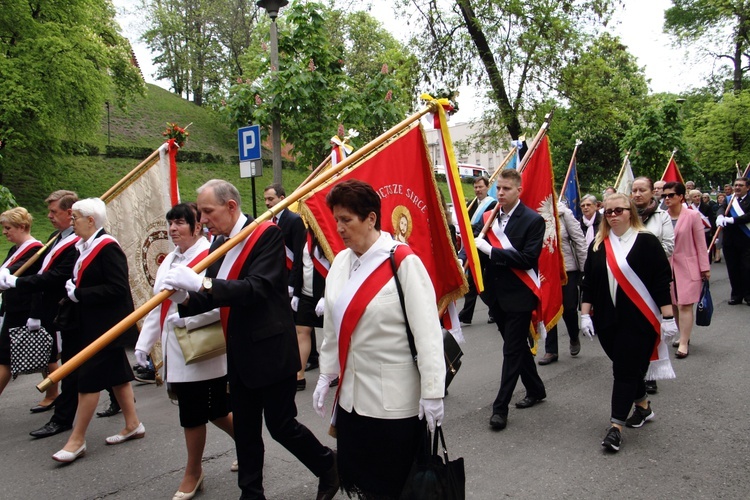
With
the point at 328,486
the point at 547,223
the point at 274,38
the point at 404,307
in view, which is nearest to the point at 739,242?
the point at 547,223

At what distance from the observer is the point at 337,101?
10852mm

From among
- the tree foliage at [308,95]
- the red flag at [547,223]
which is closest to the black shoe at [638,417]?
the red flag at [547,223]

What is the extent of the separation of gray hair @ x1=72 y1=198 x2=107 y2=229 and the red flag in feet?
12.1

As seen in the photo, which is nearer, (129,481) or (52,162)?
(129,481)

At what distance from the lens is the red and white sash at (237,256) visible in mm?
3492

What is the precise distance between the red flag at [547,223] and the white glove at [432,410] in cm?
321

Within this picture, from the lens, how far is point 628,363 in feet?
14.5

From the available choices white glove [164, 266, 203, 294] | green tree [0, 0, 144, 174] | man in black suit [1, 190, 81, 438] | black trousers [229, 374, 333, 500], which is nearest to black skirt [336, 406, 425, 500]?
black trousers [229, 374, 333, 500]

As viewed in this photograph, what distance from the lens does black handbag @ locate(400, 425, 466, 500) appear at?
108 inches

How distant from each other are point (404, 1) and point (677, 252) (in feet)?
35.3

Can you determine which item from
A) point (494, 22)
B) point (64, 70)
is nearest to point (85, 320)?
point (494, 22)

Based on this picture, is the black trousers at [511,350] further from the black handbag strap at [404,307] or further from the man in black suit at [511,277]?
the black handbag strap at [404,307]

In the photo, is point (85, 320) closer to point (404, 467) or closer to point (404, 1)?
point (404, 467)

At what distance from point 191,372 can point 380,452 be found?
4.64 ft
